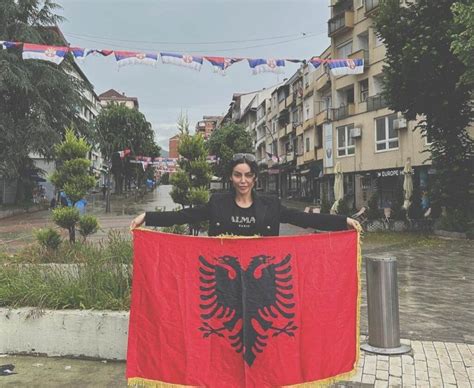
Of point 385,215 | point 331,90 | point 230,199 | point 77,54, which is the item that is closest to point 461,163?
point 385,215

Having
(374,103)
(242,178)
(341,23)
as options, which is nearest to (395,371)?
(242,178)

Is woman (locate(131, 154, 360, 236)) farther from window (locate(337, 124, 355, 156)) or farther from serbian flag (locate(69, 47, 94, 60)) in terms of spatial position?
window (locate(337, 124, 355, 156))

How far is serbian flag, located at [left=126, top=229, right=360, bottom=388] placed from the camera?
3.44m

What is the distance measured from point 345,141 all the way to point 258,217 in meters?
31.3

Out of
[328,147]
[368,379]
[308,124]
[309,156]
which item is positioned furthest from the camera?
[308,124]

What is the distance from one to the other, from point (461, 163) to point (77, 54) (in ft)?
47.0

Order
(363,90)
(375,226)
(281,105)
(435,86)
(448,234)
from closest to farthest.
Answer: (435,86)
(448,234)
(375,226)
(363,90)
(281,105)

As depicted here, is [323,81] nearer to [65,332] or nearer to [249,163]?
[65,332]

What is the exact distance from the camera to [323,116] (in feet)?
124

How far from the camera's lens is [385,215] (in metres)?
20.2

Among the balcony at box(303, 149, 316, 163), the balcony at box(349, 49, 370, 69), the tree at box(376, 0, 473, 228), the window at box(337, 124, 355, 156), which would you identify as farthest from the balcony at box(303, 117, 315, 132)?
the tree at box(376, 0, 473, 228)

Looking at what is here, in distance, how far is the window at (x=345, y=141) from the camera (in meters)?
33.0

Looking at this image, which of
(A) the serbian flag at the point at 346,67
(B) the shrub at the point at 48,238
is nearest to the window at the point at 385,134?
(A) the serbian flag at the point at 346,67

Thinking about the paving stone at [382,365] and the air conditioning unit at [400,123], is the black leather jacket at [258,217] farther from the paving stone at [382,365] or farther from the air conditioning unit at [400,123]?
the air conditioning unit at [400,123]
